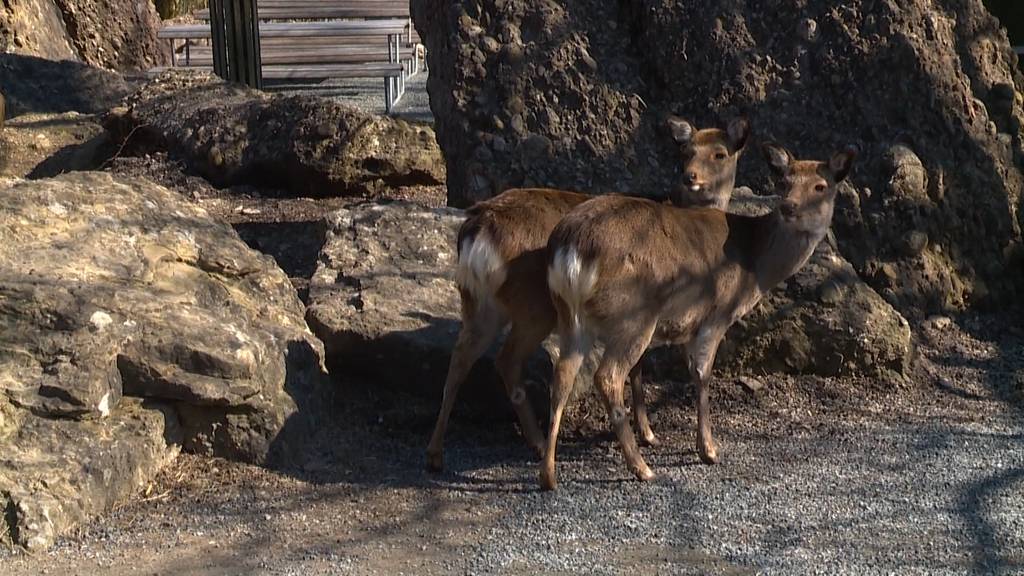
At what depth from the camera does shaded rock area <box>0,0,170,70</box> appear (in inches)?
592

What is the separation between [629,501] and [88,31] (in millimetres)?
13922

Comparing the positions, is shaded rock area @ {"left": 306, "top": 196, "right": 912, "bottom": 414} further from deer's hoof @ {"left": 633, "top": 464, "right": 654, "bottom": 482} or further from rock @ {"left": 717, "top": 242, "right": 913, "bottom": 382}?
deer's hoof @ {"left": 633, "top": 464, "right": 654, "bottom": 482}

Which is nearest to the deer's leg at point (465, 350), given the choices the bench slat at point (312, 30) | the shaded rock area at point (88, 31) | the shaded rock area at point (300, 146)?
the shaded rock area at point (300, 146)

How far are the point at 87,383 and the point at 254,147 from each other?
197 inches

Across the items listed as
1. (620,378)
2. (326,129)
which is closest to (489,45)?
(326,129)

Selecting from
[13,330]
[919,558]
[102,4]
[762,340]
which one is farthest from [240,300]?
[102,4]

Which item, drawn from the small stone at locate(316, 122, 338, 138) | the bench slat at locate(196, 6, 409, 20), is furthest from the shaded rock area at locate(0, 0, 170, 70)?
the small stone at locate(316, 122, 338, 138)

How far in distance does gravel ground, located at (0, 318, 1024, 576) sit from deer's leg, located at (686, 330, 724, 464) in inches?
5.1

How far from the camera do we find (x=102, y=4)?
57.0 ft

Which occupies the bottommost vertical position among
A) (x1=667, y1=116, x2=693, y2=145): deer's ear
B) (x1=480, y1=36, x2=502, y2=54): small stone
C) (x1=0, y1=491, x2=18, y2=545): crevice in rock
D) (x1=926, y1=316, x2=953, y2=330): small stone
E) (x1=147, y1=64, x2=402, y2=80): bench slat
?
(x1=926, y1=316, x2=953, y2=330): small stone

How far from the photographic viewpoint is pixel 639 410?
643 centimetres

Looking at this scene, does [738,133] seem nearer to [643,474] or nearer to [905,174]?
[905,174]

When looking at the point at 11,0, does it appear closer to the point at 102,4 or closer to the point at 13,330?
the point at 102,4

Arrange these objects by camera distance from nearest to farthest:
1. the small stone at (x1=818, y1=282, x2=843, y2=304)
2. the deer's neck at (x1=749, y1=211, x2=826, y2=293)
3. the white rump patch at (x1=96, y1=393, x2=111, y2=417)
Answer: the white rump patch at (x1=96, y1=393, x2=111, y2=417)
the deer's neck at (x1=749, y1=211, x2=826, y2=293)
the small stone at (x1=818, y1=282, x2=843, y2=304)
